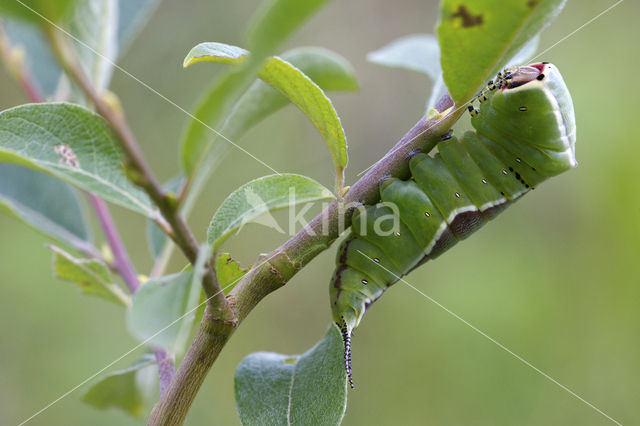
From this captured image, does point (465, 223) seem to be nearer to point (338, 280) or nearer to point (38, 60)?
point (338, 280)

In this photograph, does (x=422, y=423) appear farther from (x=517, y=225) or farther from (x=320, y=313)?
(x=517, y=225)

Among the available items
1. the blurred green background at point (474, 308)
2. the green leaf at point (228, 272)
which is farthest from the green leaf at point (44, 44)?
the blurred green background at point (474, 308)

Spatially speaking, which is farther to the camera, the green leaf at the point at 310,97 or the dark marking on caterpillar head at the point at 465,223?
the dark marking on caterpillar head at the point at 465,223

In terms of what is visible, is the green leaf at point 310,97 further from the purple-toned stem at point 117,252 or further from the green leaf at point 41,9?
the purple-toned stem at point 117,252

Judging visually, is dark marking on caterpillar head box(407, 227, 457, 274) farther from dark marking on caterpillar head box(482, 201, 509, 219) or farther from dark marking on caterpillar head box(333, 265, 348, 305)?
dark marking on caterpillar head box(333, 265, 348, 305)

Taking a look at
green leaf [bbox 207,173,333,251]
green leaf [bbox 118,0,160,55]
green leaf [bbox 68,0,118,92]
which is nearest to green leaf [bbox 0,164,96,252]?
green leaf [bbox 68,0,118,92]
